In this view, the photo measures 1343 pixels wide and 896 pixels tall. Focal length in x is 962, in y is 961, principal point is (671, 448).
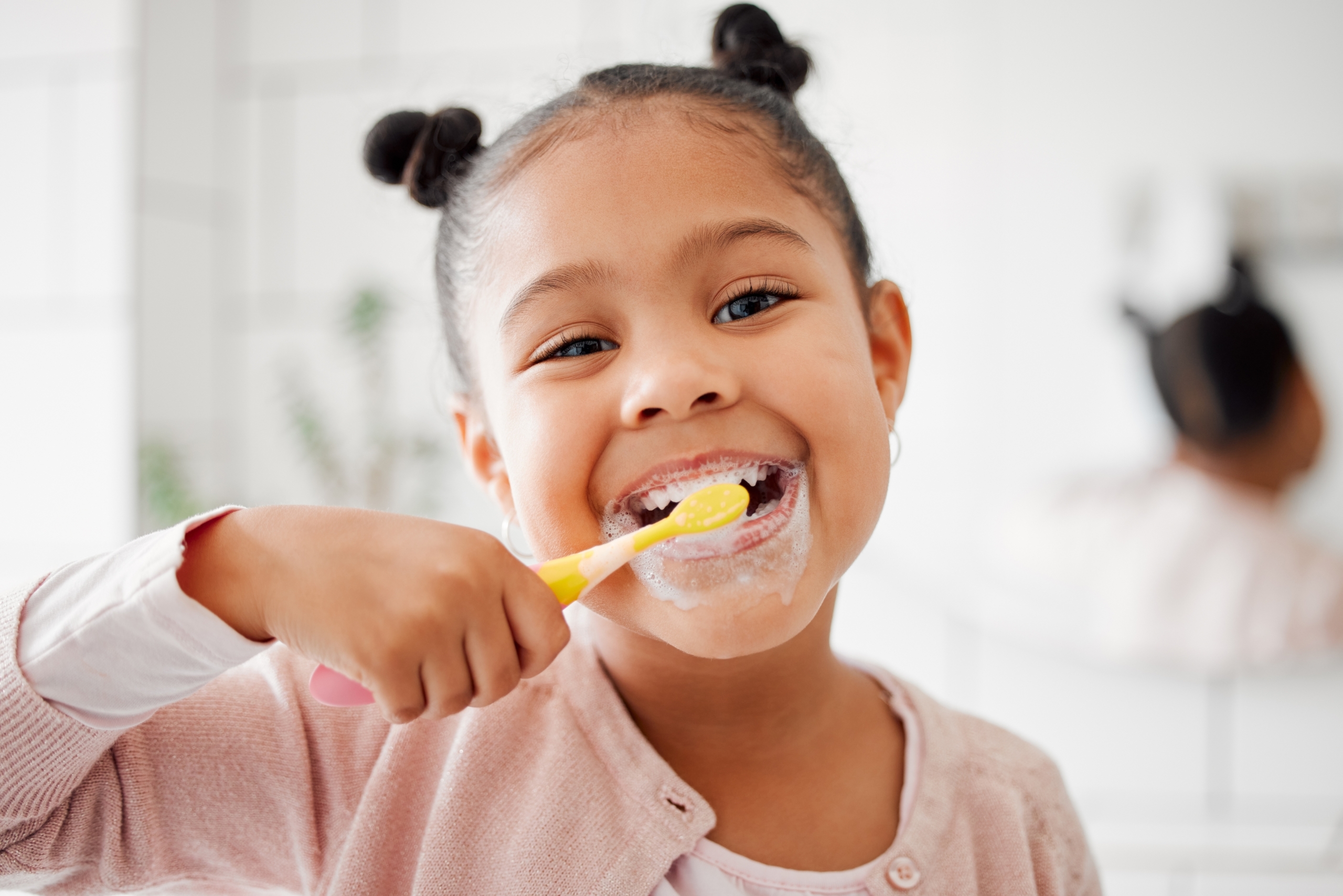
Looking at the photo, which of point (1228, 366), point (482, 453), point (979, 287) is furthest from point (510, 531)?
point (1228, 366)

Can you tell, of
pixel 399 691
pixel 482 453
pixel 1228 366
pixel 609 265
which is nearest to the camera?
pixel 399 691

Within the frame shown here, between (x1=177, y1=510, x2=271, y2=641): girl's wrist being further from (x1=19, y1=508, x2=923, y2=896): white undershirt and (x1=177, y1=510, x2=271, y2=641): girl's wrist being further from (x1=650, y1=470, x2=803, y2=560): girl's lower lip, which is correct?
(x1=650, y1=470, x2=803, y2=560): girl's lower lip

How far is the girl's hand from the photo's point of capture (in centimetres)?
38

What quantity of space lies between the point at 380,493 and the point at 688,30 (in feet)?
2.83

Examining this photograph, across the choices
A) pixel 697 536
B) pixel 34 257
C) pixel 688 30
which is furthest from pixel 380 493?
pixel 697 536

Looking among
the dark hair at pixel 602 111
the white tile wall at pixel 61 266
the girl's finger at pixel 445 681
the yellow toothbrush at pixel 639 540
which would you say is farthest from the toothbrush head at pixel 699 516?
the white tile wall at pixel 61 266

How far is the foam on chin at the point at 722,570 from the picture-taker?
0.46 meters

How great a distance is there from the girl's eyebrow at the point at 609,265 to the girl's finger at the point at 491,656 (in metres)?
0.18

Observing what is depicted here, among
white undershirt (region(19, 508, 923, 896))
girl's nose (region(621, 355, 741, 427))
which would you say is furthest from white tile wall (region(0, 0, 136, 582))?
girl's nose (region(621, 355, 741, 427))

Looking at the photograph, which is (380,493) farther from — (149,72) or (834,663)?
(834,663)

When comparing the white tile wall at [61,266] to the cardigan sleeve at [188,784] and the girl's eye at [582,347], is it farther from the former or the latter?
the girl's eye at [582,347]

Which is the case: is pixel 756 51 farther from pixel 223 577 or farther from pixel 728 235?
pixel 223 577

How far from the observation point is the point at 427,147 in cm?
62

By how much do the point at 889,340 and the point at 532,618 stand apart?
1.14 ft
